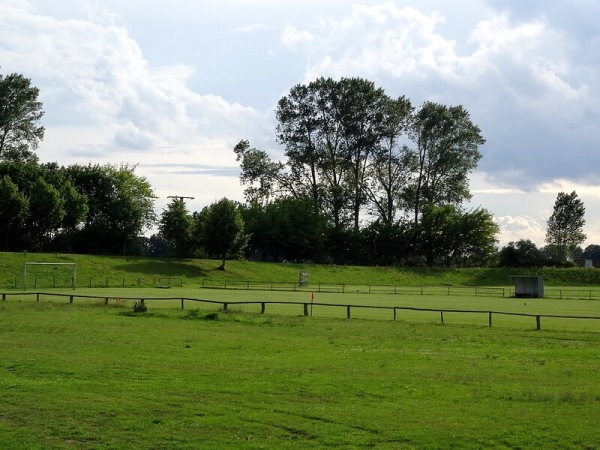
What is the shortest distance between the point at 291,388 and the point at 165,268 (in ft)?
249

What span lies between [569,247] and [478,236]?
2465 cm

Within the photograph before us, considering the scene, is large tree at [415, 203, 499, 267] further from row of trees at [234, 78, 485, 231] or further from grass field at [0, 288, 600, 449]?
grass field at [0, 288, 600, 449]

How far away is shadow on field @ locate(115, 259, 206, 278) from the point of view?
288 feet

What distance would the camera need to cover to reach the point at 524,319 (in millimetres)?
41000

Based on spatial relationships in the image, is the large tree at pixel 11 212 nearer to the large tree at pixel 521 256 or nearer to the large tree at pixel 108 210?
the large tree at pixel 108 210

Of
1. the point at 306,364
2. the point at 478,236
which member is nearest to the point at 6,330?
the point at 306,364

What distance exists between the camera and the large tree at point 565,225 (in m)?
129

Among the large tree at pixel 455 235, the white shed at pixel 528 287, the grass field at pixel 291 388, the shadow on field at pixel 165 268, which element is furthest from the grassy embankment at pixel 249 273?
the grass field at pixel 291 388

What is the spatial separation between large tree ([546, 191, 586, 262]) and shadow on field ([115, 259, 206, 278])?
209 ft

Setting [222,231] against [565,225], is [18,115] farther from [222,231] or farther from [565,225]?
[565,225]

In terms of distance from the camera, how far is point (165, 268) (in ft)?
299

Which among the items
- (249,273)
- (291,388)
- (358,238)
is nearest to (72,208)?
(249,273)

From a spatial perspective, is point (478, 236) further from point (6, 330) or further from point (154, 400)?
point (154, 400)

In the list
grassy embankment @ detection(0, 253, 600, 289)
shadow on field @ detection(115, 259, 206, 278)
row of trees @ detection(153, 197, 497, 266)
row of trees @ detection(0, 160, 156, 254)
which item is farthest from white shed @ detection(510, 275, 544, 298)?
row of trees @ detection(0, 160, 156, 254)
